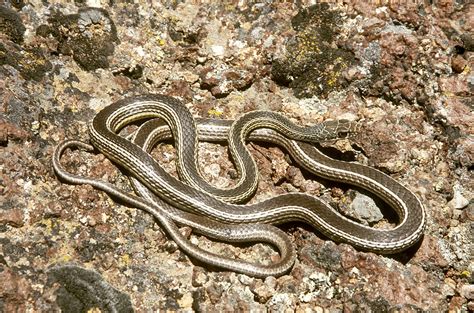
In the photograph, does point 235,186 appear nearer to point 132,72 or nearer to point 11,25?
point 132,72

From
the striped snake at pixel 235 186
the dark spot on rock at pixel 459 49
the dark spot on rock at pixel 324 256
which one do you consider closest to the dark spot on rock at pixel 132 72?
the striped snake at pixel 235 186

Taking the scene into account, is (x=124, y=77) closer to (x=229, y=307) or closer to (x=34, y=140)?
(x=34, y=140)

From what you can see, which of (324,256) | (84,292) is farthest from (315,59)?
(84,292)

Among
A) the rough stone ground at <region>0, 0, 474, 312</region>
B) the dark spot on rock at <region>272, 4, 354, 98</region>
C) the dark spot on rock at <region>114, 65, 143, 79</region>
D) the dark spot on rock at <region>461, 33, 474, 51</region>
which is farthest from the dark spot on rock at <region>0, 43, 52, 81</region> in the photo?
the dark spot on rock at <region>461, 33, 474, 51</region>

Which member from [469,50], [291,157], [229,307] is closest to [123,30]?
[291,157]

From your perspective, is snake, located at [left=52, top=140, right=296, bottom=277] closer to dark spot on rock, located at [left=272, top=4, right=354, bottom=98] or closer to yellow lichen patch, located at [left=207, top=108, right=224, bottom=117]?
yellow lichen patch, located at [left=207, top=108, right=224, bottom=117]

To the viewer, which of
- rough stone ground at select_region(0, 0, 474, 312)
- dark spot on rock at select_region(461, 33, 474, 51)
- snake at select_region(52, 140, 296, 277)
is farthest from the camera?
dark spot on rock at select_region(461, 33, 474, 51)

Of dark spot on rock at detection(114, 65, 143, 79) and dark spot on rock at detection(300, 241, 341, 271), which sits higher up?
dark spot on rock at detection(114, 65, 143, 79)
